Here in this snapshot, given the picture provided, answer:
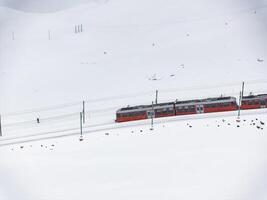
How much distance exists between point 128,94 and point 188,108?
436 inches

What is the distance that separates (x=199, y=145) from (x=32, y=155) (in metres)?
12.2

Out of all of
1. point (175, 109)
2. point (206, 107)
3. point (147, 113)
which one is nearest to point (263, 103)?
point (206, 107)

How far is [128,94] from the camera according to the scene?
48.6 metres

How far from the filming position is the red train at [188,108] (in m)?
38.9

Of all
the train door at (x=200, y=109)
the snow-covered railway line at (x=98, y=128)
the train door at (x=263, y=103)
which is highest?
the train door at (x=263, y=103)

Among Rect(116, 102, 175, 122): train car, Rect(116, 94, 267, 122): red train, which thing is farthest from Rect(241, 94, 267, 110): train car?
Rect(116, 102, 175, 122): train car

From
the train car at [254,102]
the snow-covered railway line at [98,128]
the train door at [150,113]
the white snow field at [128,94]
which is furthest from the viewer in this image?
the train car at [254,102]

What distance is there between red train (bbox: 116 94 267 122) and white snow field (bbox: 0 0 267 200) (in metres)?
1.09

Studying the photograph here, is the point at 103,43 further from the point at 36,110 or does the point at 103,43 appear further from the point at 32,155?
the point at 32,155

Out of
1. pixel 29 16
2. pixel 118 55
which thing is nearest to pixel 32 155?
pixel 118 55

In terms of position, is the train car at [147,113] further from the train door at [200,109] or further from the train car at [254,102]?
the train car at [254,102]

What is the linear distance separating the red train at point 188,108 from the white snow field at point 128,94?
109 centimetres

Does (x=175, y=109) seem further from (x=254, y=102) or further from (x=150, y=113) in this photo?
(x=254, y=102)

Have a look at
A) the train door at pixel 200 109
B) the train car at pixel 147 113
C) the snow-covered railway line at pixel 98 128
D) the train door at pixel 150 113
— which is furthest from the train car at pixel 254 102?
the train door at pixel 150 113
